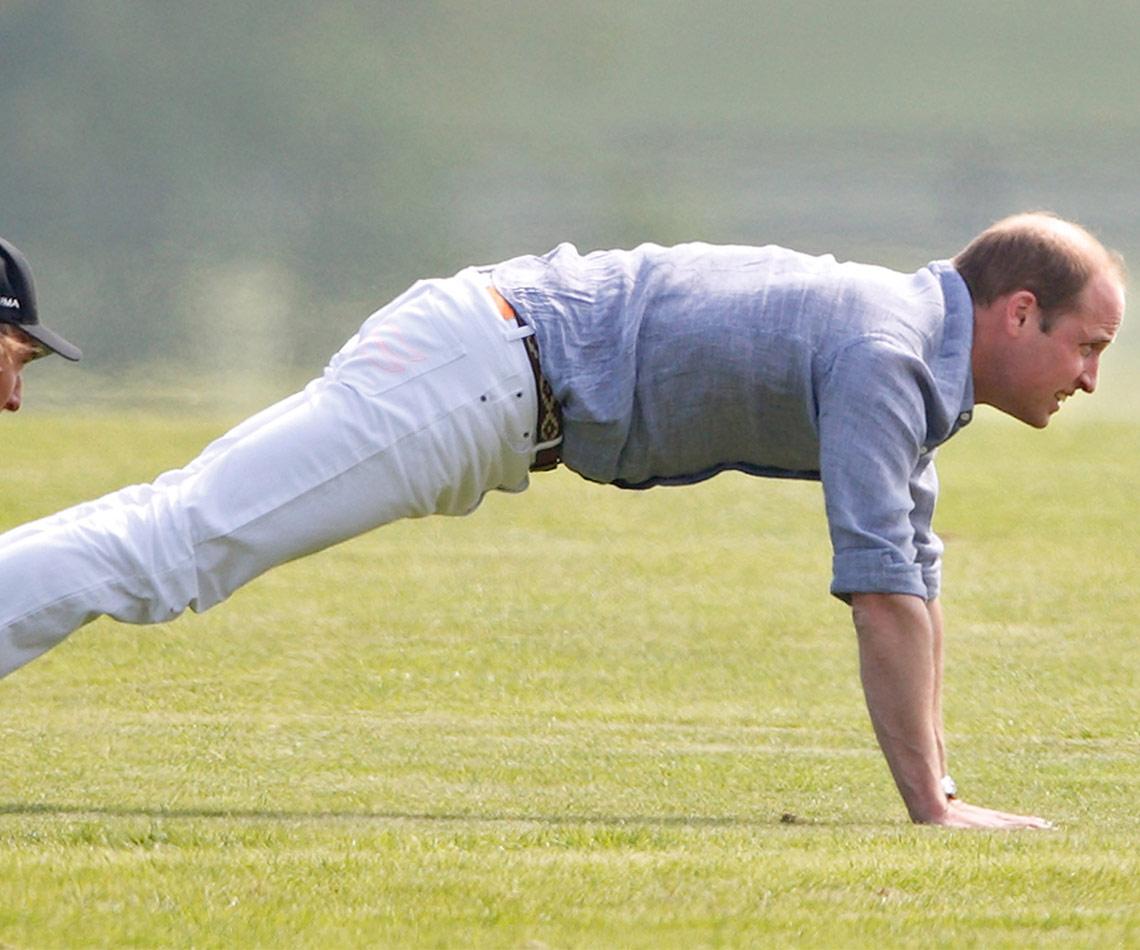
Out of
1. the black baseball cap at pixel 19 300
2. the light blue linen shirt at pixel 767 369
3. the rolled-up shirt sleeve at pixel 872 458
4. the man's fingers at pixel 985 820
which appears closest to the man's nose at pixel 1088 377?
the light blue linen shirt at pixel 767 369

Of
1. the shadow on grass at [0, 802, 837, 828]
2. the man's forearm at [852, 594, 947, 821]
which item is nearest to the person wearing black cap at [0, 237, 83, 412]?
the shadow on grass at [0, 802, 837, 828]

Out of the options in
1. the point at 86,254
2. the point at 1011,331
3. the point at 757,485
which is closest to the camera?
the point at 1011,331

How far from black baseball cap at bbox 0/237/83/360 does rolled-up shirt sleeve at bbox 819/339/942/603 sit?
6.67 feet

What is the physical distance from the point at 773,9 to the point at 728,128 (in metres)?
2.67

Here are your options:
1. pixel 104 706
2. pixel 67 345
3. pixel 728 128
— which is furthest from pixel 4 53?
pixel 67 345

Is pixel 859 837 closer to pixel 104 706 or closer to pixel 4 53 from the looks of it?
pixel 104 706

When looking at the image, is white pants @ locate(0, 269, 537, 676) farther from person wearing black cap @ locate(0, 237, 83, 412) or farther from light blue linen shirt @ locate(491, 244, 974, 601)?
person wearing black cap @ locate(0, 237, 83, 412)

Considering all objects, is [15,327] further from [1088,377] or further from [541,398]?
[1088,377]

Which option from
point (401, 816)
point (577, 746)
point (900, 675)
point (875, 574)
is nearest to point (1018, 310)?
point (875, 574)

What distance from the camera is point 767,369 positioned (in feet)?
17.2

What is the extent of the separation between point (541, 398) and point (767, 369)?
1.75 feet

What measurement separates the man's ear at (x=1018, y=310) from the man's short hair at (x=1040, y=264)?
15 mm

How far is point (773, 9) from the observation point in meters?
30.9

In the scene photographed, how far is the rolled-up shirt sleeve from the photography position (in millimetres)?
5102
